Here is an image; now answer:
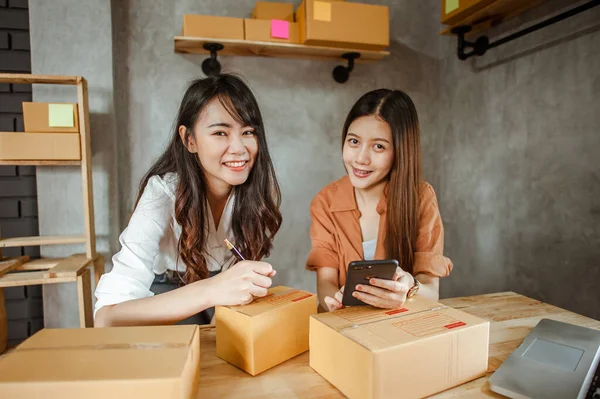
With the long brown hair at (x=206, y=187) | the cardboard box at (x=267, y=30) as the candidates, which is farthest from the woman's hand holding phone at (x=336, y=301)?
the cardboard box at (x=267, y=30)

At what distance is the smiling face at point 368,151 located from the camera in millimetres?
1333

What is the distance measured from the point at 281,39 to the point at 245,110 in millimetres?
1107

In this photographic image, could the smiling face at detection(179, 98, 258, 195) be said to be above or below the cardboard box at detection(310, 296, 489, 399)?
above

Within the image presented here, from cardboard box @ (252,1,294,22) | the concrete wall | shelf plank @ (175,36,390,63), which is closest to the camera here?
the concrete wall

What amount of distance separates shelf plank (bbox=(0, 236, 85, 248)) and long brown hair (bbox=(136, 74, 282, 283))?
40.1 inches

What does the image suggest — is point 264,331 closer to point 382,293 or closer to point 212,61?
point 382,293

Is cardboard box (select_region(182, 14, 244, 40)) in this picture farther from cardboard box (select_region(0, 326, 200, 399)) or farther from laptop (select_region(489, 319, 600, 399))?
laptop (select_region(489, 319, 600, 399))

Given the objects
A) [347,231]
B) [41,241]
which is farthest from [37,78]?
[347,231]

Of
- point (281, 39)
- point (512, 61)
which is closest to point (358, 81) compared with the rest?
point (281, 39)

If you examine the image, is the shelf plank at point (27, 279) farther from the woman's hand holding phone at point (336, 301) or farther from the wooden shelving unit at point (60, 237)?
the woman's hand holding phone at point (336, 301)

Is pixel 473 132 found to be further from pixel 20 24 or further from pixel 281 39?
pixel 20 24

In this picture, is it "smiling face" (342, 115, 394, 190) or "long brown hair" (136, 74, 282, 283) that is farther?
"smiling face" (342, 115, 394, 190)

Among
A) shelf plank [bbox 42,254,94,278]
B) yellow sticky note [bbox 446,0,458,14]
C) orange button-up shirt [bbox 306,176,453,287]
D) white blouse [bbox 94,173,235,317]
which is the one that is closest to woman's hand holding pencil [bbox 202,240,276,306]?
white blouse [bbox 94,173,235,317]

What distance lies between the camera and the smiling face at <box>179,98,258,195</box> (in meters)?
1.21
